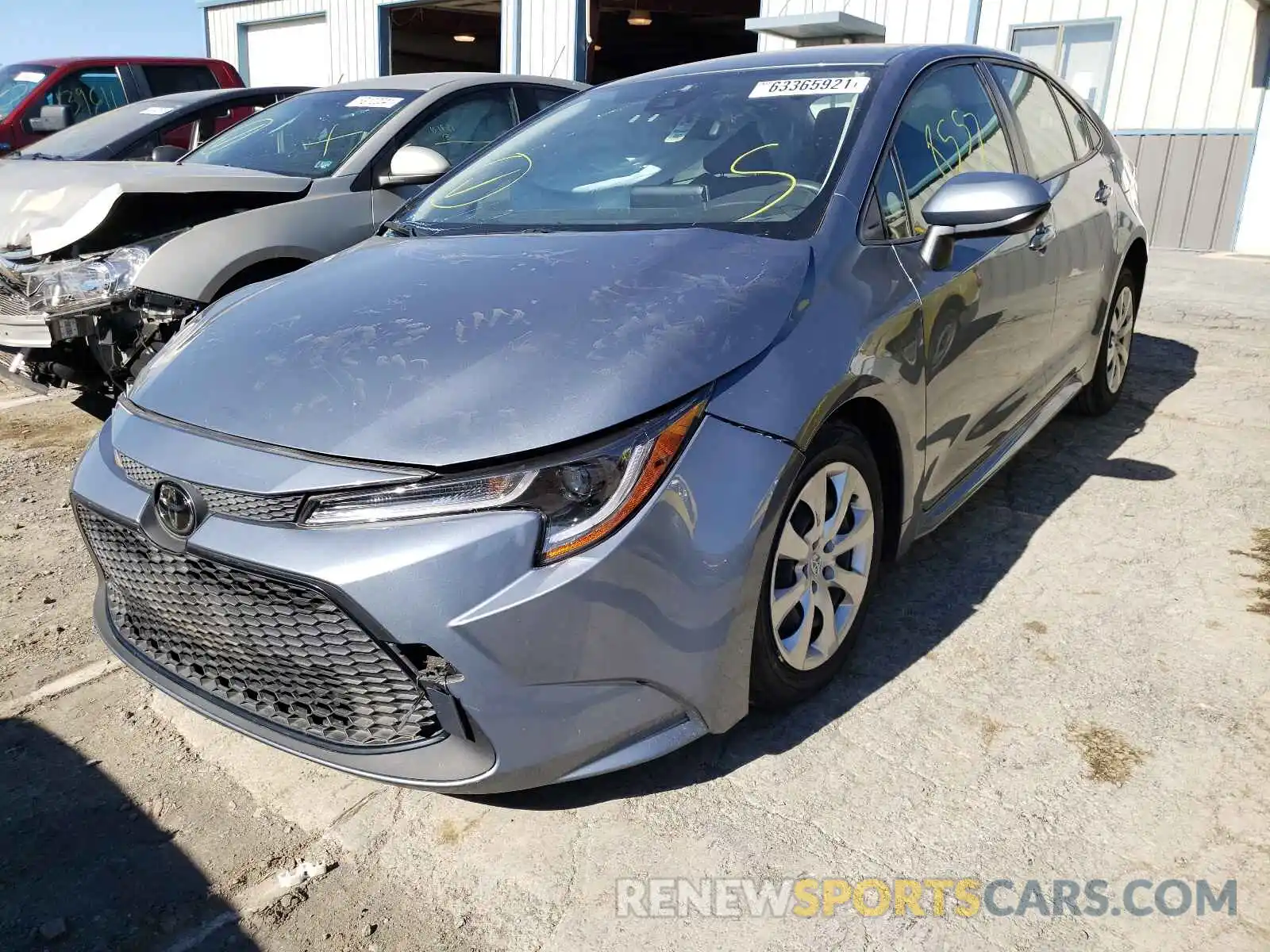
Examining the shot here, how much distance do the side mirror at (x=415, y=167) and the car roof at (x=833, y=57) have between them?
4.84ft

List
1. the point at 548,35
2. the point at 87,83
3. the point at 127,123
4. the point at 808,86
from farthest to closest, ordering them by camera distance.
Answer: the point at 548,35 < the point at 87,83 < the point at 127,123 < the point at 808,86

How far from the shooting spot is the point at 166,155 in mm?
5738

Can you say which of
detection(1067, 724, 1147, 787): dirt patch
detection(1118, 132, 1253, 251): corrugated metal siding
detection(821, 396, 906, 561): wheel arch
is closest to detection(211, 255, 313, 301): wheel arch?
detection(821, 396, 906, 561): wheel arch

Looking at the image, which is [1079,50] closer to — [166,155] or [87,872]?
[166,155]

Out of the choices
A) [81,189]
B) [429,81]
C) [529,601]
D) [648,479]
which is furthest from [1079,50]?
[529,601]

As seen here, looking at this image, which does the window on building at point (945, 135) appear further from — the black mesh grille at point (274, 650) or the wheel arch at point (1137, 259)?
the black mesh grille at point (274, 650)

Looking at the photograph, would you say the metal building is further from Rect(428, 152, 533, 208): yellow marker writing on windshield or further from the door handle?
Rect(428, 152, 533, 208): yellow marker writing on windshield

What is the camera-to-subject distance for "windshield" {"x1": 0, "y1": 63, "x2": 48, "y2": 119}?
929cm

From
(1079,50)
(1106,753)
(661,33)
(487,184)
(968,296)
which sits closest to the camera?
(1106,753)

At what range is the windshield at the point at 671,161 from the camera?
8.48 feet

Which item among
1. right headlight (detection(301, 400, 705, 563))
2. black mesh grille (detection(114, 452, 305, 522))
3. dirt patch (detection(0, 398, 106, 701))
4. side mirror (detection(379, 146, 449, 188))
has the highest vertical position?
side mirror (detection(379, 146, 449, 188))

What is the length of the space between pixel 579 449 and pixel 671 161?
1.36 meters

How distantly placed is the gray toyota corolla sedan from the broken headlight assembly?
157 cm

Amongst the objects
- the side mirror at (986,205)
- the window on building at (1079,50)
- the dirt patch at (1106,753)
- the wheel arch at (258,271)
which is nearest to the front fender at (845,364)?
the side mirror at (986,205)
